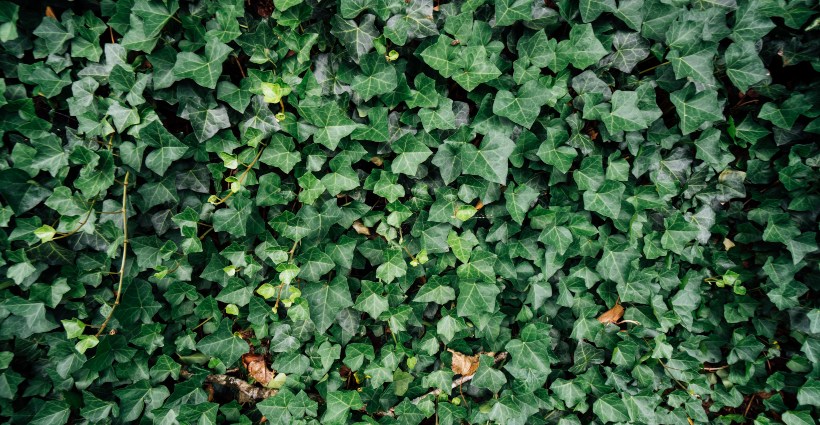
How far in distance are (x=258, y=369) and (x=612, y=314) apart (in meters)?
2.13

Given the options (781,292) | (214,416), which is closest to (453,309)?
(214,416)

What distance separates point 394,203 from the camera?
2.14 metres

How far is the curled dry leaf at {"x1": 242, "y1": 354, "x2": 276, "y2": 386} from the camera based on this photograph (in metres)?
2.44

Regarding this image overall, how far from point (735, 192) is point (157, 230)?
3.20m

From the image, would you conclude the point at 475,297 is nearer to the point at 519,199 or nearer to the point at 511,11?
the point at 519,199

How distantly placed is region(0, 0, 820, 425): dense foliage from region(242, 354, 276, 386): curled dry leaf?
1cm

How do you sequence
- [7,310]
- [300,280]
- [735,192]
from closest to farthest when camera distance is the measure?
[7,310] → [300,280] → [735,192]

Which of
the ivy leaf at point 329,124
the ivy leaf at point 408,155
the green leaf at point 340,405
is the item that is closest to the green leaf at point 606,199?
the ivy leaf at point 408,155

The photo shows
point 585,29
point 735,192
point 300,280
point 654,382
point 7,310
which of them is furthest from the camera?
point 654,382

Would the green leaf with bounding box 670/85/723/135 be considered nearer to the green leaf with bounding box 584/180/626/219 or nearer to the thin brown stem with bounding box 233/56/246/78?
the green leaf with bounding box 584/180/626/219

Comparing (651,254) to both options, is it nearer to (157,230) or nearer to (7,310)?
(157,230)

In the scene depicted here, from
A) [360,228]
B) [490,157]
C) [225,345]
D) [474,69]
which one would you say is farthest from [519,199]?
[225,345]

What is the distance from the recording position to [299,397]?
2.32 m

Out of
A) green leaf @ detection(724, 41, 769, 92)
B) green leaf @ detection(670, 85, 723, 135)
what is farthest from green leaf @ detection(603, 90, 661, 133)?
green leaf @ detection(724, 41, 769, 92)
